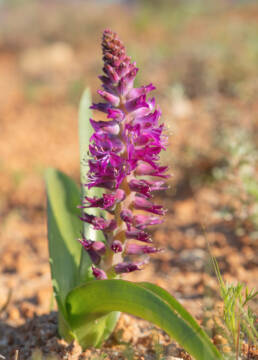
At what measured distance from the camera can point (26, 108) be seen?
28.7 feet

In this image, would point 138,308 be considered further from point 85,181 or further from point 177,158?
point 177,158

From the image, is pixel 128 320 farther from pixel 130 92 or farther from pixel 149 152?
pixel 130 92

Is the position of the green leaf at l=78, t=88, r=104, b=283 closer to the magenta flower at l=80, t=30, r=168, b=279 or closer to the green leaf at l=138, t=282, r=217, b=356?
the magenta flower at l=80, t=30, r=168, b=279

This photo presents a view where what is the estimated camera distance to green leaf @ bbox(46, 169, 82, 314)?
2.27 meters

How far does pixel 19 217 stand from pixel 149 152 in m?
3.50

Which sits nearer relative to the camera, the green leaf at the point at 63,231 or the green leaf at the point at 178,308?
the green leaf at the point at 178,308

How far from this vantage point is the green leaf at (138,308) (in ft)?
5.53

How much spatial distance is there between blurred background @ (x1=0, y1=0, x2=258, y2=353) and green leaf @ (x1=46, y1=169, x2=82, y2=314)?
0.75m

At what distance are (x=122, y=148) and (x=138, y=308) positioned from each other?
0.72m

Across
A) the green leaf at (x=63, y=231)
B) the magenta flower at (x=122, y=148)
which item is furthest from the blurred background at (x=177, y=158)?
the green leaf at (x=63, y=231)

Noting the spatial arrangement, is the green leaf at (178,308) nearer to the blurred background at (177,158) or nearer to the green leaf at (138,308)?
the green leaf at (138,308)

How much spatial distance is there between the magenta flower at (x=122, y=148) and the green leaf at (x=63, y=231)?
27cm

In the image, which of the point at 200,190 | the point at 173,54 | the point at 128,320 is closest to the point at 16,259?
the point at 128,320

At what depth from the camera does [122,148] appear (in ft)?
6.52
